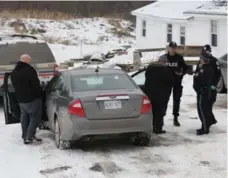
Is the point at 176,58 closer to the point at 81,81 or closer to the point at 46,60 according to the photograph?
the point at 81,81

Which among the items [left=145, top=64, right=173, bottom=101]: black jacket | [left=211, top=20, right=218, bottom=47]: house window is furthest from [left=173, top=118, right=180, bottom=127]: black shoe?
[left=211, top=20, right=218, bottom=47]: house window

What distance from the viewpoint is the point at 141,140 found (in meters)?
8.98

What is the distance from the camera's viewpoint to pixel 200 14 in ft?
92.3

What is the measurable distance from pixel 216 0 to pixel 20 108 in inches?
841

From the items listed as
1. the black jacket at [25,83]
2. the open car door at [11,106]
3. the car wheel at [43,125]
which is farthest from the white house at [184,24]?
the black jacket at [25,83]

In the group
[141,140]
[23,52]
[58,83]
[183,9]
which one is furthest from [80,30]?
[141,140]

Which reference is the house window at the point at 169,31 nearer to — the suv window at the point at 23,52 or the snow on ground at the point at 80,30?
the snow on ground at the point at 80,30

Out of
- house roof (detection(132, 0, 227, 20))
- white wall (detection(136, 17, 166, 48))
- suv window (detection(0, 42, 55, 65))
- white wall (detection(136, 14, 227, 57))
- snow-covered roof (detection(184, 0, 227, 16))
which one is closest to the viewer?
suv window (detection(0, 42, 55, 65))

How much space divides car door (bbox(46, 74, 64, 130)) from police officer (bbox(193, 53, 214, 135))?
259 centimetres

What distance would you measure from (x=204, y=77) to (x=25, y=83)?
3.31m

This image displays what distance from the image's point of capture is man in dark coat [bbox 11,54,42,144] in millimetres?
9016

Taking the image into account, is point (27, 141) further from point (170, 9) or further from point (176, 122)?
point (170, 9)

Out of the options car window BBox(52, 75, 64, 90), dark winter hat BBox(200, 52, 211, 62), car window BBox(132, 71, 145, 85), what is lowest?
car window BBox(132, 71, 145, 85)

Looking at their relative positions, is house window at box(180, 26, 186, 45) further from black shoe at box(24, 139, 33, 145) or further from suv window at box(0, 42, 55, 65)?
black shoe at box(24, 139, 33, 145)
